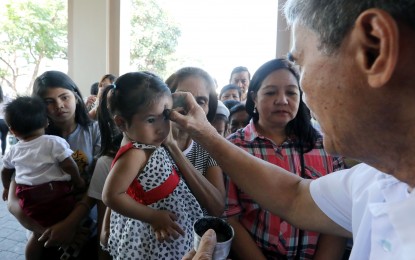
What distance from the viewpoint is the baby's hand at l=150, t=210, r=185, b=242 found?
4.06ft

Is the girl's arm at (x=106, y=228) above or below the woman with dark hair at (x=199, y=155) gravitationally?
below

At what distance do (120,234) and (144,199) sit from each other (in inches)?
8.8

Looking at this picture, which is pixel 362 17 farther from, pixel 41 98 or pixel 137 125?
pixel 41 98

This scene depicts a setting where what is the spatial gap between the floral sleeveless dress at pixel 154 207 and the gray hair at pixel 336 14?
2.90 ft

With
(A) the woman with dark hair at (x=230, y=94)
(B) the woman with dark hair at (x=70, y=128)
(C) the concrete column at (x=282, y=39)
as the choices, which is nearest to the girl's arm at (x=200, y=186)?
(B) the woman with dark hair at (x=70, y=128)

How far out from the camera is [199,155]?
1.58m

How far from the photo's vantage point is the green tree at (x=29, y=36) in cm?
762

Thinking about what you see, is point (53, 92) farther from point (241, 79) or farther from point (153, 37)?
point (153, 37)

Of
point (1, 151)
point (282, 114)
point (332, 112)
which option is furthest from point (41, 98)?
point (1, 151)

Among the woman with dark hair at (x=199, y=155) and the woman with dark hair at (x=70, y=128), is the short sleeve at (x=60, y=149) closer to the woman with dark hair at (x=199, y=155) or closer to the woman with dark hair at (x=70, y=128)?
the woman with dark hair at (x=70, y=128)

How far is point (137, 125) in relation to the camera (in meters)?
1.33

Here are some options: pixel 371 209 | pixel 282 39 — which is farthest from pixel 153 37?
pixel 371 209

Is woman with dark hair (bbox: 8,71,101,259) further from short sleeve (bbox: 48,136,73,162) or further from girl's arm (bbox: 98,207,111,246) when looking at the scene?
girl's arm (bbox: 98,207,111,246)

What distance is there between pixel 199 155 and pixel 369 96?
1.07 m
